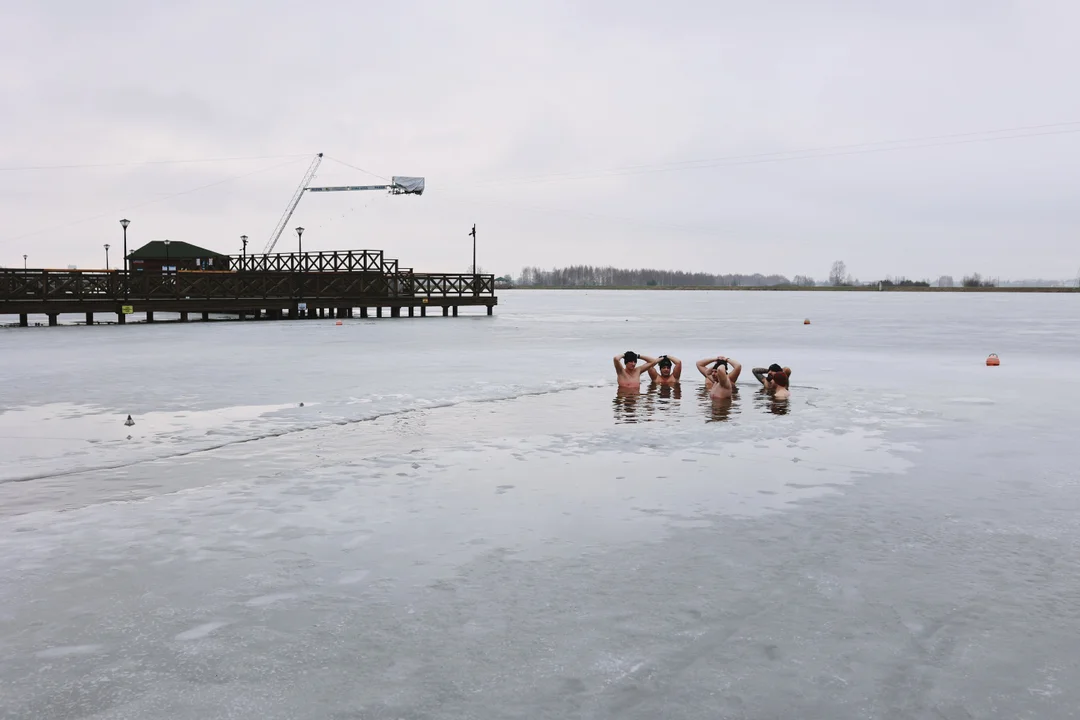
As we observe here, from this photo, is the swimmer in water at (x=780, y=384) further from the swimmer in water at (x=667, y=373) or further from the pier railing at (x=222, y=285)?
the pier railing at (x=222, y=285)

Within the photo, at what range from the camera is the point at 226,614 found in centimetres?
559

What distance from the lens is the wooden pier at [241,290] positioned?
42.7m

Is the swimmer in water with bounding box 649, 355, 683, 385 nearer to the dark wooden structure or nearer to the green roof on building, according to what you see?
the dark wooden structure

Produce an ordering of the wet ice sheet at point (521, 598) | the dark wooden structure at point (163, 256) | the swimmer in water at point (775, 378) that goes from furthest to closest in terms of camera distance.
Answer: the dark wooden structure at point (163, 256) → the swimmer in water at point (775, 378) → the wet ice sheet at point (521, 598)

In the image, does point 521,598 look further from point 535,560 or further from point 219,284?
point 219,284

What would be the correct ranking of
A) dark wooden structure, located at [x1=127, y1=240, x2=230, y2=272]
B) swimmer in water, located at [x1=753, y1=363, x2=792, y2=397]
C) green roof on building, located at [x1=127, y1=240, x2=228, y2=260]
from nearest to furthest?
swimmer in water, located at [x1=753, y1=363, x2=792, y2=397], dark wooden structure, located at [x1=127, y1=240, x2=230, y2=272], green roof on building, located at [x1=127, y1=240, x2=228, y2=260]

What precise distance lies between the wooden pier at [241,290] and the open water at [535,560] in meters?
31.0

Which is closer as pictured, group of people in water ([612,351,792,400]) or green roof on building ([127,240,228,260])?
group of people in water ([612,351,792,400])

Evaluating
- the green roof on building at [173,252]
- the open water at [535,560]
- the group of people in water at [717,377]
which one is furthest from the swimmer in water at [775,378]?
the green roof on building at [173,252]

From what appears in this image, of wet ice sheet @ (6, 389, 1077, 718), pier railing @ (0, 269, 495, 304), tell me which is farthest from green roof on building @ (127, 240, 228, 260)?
wet ice sheet @ (6, 389, 1077, 718)

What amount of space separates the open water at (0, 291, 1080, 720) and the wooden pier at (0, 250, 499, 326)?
102ft

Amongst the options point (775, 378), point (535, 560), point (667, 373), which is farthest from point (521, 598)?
point (667, 373)

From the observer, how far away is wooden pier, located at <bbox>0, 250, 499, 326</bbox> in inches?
1681

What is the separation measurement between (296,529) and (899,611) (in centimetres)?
468
